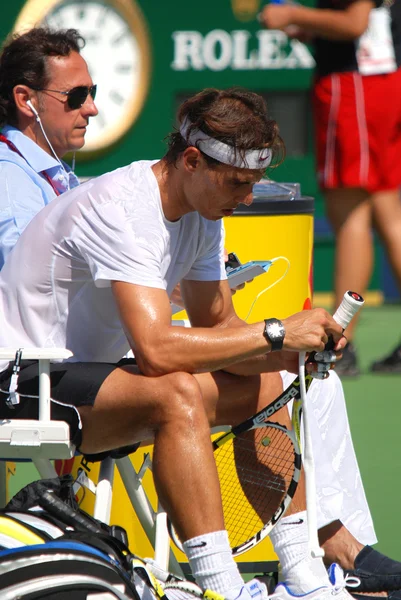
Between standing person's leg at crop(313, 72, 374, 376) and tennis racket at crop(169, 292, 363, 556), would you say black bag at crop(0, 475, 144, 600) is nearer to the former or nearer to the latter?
tennis racket at crop(169, 292, 363, 556)

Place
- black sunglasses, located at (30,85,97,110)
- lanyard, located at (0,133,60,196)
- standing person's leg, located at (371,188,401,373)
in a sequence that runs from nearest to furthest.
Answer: lanyard, located at (0,133,60,196) → black sunglasses, located at (30,85,97,110) → standing person's leg, located at (371,188,401,373)

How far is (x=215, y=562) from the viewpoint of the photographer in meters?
2.76

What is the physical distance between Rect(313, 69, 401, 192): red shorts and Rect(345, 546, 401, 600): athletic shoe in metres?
3.11

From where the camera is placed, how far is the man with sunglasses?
11.7ft

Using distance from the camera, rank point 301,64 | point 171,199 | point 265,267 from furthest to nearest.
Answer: point 301,64 → point 265,267 → point 171,199

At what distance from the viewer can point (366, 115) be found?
6.30m

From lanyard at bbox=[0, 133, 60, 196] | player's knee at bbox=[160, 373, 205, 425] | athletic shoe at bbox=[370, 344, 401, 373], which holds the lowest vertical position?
athletic shoe at bbox=[370, 344, 401, 373]

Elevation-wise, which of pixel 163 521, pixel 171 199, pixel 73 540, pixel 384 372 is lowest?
pixel 384 372

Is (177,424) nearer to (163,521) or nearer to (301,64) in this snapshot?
(163,521)

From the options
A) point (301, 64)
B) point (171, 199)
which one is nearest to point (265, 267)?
point (171, 199)

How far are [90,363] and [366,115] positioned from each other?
3711 mm

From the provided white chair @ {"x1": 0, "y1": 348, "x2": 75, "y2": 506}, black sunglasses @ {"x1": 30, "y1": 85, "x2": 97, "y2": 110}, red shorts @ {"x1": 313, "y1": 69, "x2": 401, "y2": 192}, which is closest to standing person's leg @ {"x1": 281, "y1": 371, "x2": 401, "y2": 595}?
white chair @ {"x1": 0, "y1": 348, "x2": 75, "y2": 506}

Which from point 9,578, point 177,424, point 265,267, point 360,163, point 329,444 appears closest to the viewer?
point 9,578

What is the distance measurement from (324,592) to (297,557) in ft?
0.38
